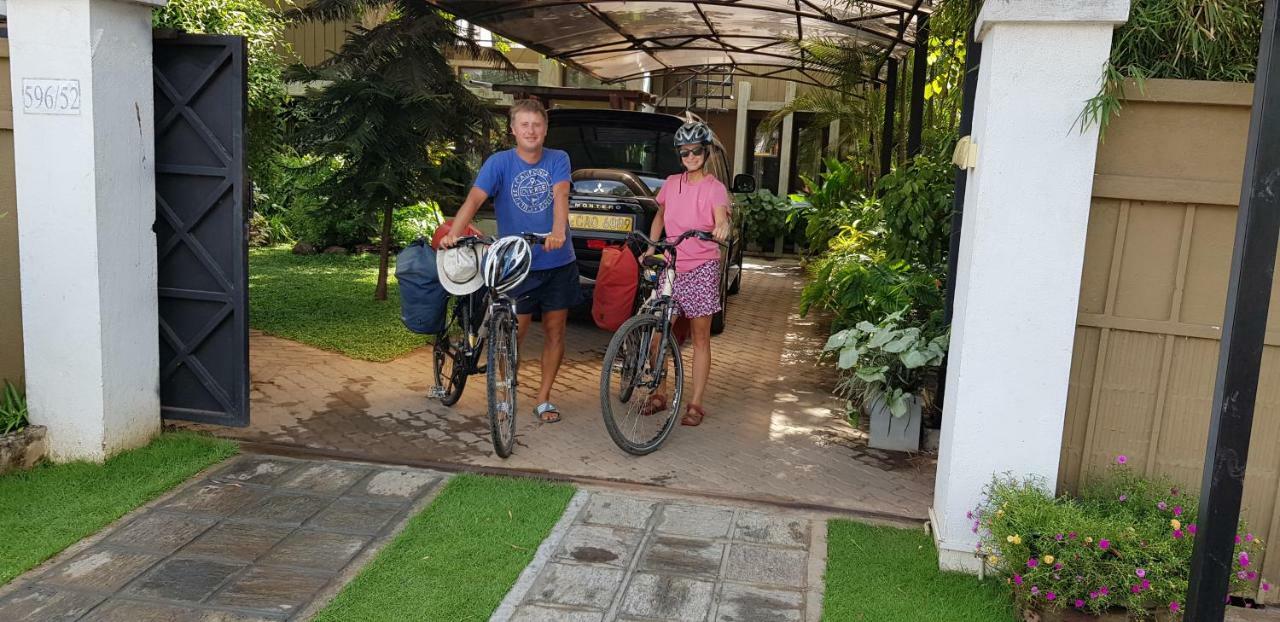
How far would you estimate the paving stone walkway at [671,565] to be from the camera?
3.56m

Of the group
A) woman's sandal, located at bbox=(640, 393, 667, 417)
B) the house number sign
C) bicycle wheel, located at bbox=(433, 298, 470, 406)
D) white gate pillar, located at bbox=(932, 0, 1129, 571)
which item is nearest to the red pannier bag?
woman's sandal, located at bbox=(640, 393, 667, 417)

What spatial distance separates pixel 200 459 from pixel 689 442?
98.5 inches

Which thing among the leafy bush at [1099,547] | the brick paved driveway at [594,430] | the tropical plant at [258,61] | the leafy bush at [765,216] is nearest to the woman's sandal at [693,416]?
the brick paved driveway at [594,430]

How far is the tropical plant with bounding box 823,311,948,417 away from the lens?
17.2ft

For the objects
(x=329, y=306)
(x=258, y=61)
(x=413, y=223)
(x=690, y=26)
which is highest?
(x=690, y=26)

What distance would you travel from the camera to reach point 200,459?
4.84 m

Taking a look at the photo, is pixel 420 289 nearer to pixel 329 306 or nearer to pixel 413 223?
pixel 329 306

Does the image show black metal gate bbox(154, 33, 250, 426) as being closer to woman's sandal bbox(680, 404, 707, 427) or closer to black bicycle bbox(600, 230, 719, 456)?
black bicycle bbox(600, 230, 719, 456)

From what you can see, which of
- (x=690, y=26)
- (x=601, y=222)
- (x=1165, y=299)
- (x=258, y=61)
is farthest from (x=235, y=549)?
(x=258, y=61)

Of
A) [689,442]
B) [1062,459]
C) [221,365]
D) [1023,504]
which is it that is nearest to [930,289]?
[689,442]

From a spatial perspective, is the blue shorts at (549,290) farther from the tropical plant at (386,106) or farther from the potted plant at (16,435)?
the tropical plant at (386,106)

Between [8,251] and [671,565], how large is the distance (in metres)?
3.59

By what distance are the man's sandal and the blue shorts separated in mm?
548

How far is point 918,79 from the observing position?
26.5ft
